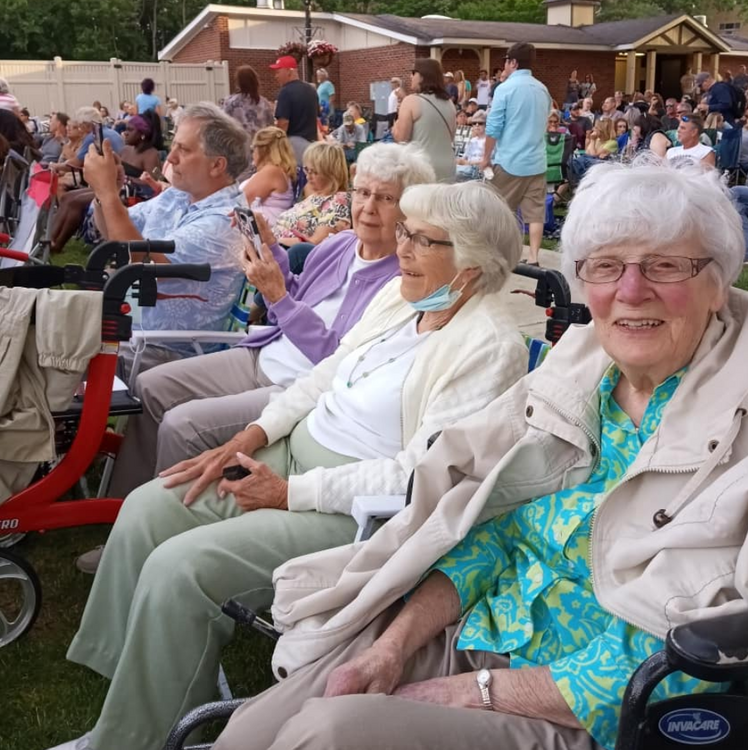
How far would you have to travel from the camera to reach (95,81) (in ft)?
93.6

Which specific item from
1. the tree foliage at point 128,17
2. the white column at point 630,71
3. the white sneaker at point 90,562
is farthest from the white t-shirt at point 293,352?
the tree foliage at point 128,17

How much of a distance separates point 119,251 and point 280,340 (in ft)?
2.19

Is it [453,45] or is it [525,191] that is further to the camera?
[453,45]

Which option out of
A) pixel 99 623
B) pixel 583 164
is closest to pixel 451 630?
pixel 99 623

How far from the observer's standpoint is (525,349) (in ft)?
7.84

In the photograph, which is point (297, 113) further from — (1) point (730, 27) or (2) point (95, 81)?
(1) point (730, 27)

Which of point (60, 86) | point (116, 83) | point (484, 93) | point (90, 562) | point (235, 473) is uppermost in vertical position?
point (116, 83)

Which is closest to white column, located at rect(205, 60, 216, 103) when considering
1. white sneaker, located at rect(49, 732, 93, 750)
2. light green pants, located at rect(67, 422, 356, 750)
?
light green pants, located at rect(67, 422, 356, 750)

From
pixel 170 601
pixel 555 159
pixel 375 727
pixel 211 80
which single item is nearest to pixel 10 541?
pixel 170 601

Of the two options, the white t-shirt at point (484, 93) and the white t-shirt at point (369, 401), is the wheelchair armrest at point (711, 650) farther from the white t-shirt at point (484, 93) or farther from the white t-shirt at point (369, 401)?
the white t-shirt at point (484, 93)

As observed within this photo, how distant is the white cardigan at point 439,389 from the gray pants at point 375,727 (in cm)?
68

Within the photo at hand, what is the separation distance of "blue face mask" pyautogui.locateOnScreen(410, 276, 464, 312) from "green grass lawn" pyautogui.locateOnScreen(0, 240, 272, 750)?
108 cm

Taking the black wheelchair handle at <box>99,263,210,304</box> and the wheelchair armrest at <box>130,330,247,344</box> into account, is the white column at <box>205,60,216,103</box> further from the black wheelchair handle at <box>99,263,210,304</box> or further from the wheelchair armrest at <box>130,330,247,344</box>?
the black wheelchair handle at <box>99,263,210,304</box>

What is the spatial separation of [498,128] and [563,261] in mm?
6098
